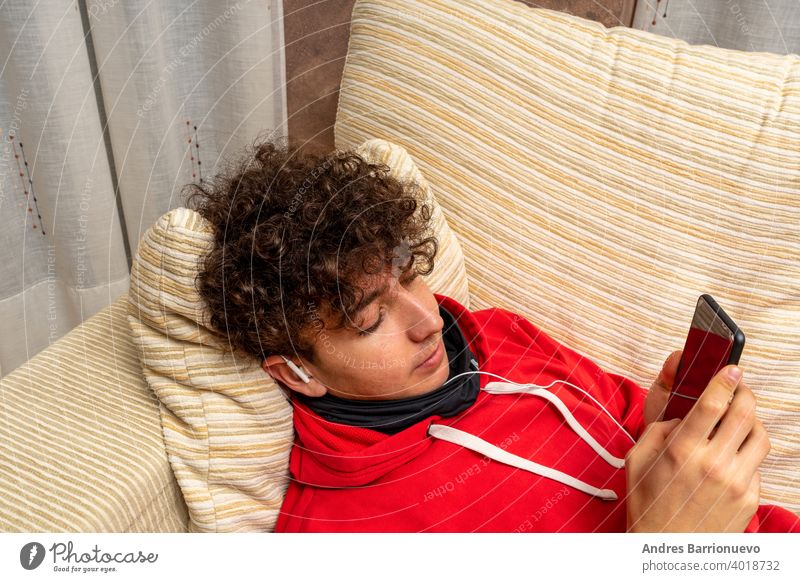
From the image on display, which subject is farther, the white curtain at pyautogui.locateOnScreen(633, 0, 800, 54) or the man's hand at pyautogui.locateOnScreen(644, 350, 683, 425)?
the white curtain at pyautogui.locateOnScreen(633, 0, 800, 54)

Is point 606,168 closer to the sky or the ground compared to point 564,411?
closer to the sky

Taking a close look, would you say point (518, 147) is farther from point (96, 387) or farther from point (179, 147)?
point (179, 147)

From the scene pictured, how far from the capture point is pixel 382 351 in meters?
0.73

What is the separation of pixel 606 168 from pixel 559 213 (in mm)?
87

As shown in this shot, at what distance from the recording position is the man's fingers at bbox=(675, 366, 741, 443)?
596 millimetres

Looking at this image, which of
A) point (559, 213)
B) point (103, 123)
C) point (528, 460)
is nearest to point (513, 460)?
point (528, 460)

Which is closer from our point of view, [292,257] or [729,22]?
[292,257]

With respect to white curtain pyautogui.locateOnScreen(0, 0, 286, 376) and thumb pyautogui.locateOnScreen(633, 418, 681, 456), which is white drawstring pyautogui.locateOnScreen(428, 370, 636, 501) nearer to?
thumb pyautogui.locateOnScreen(633, 418, 681, 456)

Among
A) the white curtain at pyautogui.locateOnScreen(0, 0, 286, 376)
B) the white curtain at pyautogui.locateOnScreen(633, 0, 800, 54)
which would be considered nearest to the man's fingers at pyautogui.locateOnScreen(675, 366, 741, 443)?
the white curtain at pyautogui.locateOnScreen(633, 0, 800, 54)

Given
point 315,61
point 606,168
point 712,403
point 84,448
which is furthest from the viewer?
point 315,61

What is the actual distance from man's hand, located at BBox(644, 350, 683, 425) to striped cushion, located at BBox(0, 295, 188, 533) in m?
0.57

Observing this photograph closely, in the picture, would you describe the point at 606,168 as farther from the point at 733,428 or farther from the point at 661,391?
the point at 733,428

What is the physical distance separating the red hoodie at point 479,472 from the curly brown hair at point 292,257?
124mm

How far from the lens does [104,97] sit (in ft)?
4.19
